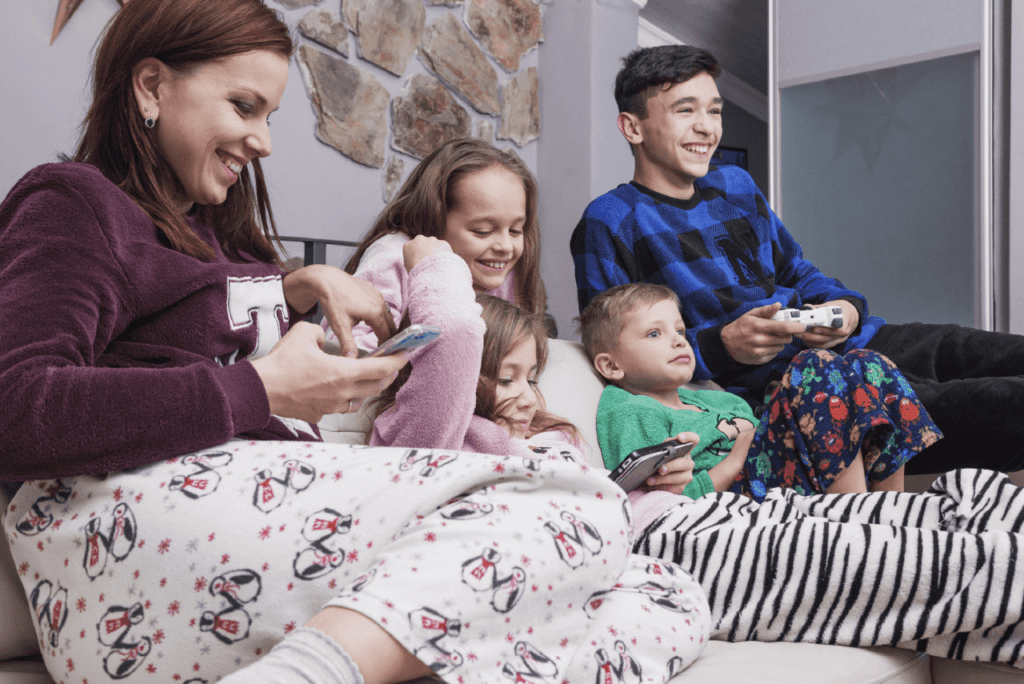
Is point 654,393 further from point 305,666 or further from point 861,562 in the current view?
point 305,666

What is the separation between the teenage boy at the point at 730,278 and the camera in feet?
4.74

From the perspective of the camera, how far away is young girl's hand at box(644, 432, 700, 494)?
3.92ft

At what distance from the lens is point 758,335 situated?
1508 millimetres

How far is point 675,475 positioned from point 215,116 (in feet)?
2.61

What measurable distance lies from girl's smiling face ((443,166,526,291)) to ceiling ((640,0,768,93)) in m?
2.63

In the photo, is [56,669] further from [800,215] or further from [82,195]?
[800,215]

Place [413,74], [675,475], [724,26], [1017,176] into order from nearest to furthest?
[675,475]
[1017,176]
[413,74]
[724,26]

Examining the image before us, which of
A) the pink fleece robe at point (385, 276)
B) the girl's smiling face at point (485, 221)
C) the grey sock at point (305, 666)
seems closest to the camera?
the grey sock at point (305, 666)

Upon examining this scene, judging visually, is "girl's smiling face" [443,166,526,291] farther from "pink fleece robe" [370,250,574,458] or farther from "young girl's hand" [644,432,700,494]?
"young girl's hand" [644,432,700,494]

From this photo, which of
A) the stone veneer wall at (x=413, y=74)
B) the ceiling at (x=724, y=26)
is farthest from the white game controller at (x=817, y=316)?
the ceiling at (x=724, y=26)

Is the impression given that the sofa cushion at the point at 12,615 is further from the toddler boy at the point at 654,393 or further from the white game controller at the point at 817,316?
the white game controller at the point at 817,316

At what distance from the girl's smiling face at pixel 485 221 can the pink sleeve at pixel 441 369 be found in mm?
344

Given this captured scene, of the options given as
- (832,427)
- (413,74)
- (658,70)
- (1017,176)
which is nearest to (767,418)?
(832,427)

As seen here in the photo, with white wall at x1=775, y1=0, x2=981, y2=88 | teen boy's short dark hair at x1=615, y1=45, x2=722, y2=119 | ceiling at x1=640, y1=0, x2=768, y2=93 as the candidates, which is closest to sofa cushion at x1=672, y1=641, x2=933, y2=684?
teen boy's short dark hair at x1=615, y1=45, x2=722, y2=119
